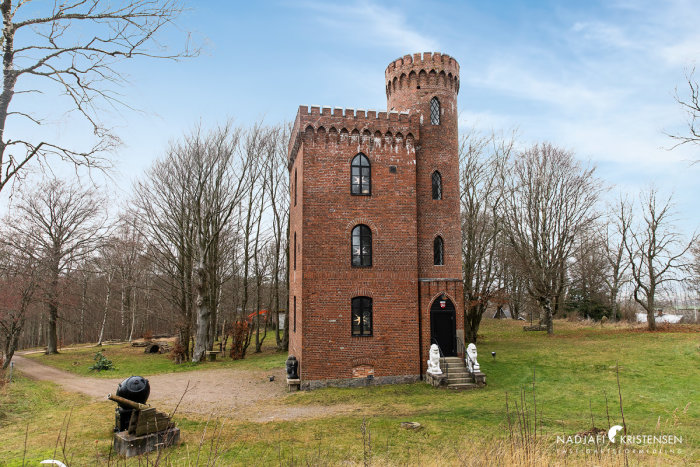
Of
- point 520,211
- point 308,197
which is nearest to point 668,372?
point 308,197

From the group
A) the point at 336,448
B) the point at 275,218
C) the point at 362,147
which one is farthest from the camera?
the point at 275,218

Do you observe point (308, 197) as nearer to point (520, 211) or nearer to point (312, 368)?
point (312, 368)

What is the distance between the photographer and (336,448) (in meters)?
8.66

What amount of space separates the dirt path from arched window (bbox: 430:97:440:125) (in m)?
12.0

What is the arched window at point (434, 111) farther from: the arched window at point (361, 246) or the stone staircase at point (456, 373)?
the stone staircase at point (456, 373)

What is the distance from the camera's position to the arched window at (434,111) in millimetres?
18062

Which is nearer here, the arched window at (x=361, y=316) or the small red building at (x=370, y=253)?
the small red building at (x=370, y=253)

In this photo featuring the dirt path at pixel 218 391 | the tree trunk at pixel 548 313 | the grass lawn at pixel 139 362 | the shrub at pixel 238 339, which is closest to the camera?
the dirt path at pixel 218 391

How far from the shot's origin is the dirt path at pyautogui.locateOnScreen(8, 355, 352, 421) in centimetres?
1248

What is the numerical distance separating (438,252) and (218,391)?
33.6 ft

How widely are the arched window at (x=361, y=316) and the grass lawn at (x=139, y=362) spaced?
7903 mm

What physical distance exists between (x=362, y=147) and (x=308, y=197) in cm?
296

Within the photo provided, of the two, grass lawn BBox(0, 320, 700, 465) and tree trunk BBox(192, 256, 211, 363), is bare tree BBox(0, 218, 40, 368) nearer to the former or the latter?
grass lawn BBox(0, 320, 700, 465)

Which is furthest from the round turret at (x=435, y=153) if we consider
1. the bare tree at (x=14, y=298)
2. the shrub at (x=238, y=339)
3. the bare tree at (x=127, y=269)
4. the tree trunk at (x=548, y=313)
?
the bare tree at (x=127, y=269)
